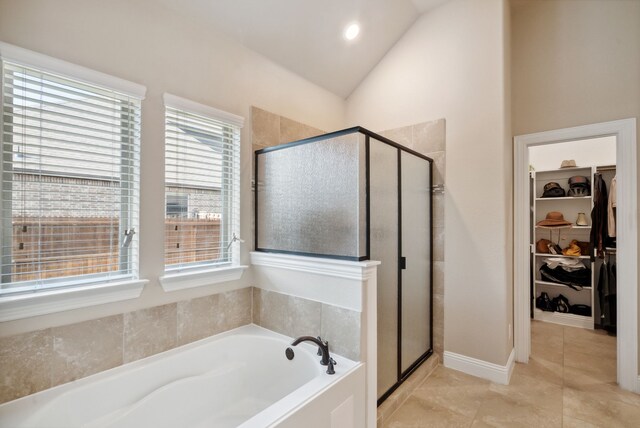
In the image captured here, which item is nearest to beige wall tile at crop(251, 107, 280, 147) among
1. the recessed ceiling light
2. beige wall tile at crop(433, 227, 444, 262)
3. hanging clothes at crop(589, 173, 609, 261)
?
the recessed ceiling light

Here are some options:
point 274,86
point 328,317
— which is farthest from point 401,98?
point 328,317

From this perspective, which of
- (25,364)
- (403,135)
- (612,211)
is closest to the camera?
(25,364)

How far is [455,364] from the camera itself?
8.44 ft

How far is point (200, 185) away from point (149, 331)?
0.96 meters

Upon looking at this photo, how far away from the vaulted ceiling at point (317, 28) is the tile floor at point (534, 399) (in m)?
2.81

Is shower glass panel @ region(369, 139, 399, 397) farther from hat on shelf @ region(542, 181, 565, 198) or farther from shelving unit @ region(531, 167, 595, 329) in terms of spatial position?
hat on shelf @ region(542, 181, 565, 198)

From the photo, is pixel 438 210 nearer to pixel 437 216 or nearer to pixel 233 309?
pixel 437 216

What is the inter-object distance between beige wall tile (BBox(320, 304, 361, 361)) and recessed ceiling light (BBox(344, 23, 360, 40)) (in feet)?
7.33

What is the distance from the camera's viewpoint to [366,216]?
179cm

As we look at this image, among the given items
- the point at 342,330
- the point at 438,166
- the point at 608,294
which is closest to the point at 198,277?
the point at 342,330

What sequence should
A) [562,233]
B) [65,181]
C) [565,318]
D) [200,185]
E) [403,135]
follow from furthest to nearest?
1. [562,233]
2. [565,318]
3. [403,135]
4. [200,185]
5. [65,181]

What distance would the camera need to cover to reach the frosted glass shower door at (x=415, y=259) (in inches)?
91.0

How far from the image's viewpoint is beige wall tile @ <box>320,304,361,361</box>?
1715 millimetres

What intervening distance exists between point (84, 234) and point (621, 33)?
388cm
